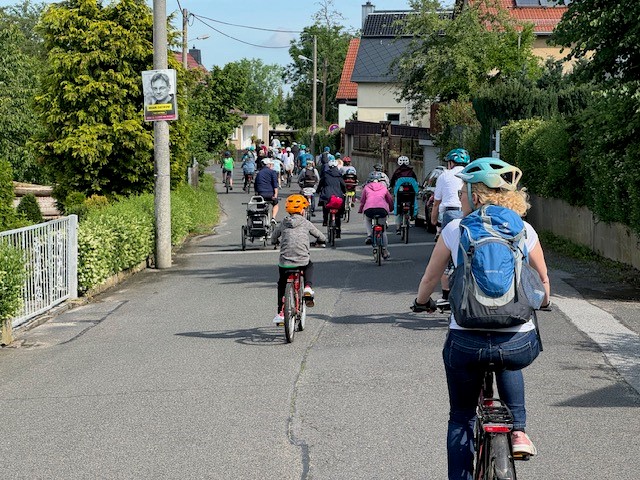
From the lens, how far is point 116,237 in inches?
642

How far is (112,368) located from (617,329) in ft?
16.5

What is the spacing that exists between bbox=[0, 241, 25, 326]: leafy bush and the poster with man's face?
774 centimetres

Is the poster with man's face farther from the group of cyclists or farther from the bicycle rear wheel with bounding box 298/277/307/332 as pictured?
the group of cyclists

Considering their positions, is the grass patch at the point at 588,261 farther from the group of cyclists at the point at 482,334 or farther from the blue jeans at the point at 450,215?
the group of cyclists at the point at 482,334

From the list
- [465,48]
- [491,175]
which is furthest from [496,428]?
[465,48]

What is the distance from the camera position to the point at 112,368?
9586 mm

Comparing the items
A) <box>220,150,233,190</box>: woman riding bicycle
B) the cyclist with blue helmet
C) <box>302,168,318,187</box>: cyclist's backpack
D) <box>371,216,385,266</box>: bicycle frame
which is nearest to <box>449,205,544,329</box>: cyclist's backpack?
the cyclist with blue helmet

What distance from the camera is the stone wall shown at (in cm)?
1617

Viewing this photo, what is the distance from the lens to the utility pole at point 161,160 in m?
18.9

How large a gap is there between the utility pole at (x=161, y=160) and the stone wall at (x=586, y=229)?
7.44 m

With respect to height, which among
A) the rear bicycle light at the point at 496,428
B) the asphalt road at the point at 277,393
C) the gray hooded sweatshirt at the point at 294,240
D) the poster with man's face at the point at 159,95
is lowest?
the asphalt road at the point at 277,393

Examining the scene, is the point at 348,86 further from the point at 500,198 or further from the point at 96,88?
the point at 500,198

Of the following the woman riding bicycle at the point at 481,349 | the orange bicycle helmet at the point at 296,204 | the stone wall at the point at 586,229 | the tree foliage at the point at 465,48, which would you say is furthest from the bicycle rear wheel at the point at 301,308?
the tree foliage at the point at 465,48

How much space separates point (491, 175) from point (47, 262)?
934 centimetres
